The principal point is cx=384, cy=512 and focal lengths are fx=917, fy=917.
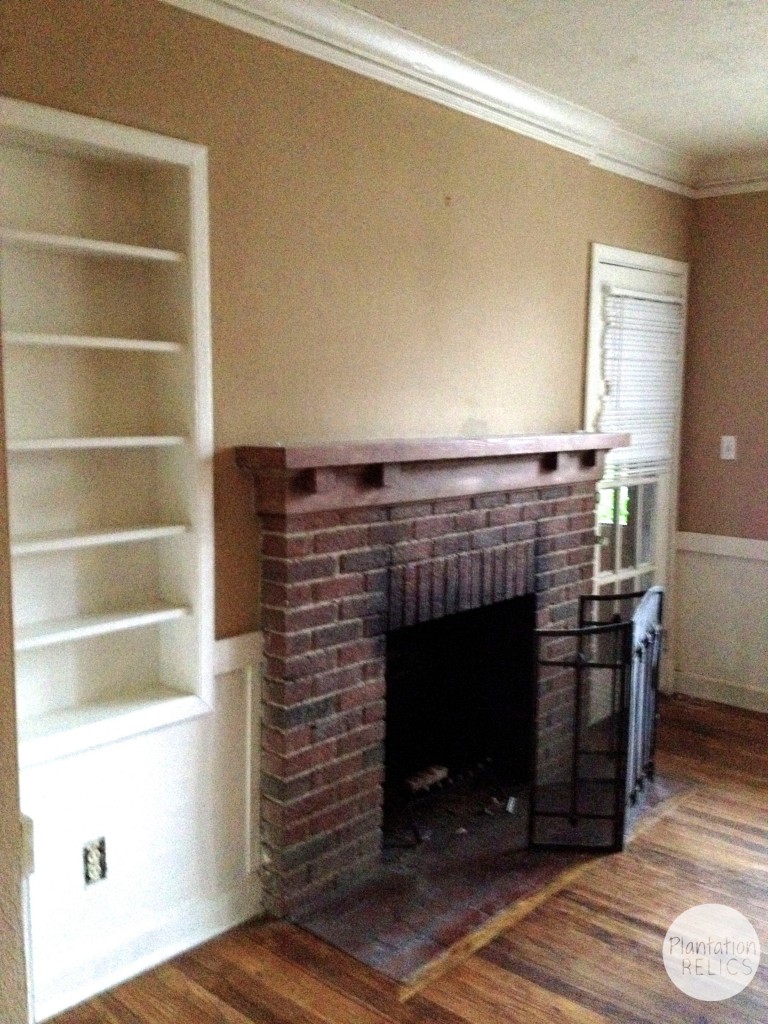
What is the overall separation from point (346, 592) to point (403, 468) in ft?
1.32

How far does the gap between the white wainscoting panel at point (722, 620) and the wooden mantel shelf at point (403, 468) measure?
50.7 inches

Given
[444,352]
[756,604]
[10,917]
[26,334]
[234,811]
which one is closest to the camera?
[10,917]

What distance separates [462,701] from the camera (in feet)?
12.0

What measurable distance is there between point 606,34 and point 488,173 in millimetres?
608

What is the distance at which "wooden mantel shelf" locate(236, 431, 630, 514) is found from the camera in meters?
2.39

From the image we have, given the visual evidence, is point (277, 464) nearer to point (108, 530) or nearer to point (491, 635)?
point (108, 530)

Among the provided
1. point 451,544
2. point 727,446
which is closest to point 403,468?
point 451,544

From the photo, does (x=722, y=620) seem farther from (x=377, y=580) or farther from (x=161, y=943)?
(x=161, y=943)

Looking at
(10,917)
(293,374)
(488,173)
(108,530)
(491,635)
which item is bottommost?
(491,635)

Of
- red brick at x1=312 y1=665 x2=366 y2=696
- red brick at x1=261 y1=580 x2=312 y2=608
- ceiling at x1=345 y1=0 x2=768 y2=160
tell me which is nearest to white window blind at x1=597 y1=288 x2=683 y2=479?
ceiling at x1=345 y1=0 x2=768 y2=160

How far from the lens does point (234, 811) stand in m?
2.56

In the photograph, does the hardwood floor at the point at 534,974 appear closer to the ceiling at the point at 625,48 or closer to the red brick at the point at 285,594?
the red brick at the point at 285,594

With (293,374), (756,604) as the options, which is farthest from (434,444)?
(756,604)

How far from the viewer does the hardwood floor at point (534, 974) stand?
217cm
